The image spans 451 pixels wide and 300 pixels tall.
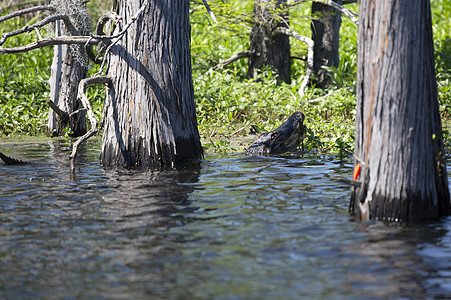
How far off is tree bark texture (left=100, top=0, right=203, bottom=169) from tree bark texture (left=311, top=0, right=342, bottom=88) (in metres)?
6.13

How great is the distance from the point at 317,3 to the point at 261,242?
365 inches

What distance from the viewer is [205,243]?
14.5 feet

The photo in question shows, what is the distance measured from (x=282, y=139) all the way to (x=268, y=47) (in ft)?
14.0

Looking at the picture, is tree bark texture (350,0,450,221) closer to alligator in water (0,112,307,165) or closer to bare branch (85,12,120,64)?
bare branch (85,12,120,64)

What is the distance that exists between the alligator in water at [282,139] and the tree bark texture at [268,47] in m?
3.75

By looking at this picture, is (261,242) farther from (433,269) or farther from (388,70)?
(388,70)

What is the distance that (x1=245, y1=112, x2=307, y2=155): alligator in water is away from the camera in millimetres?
8820

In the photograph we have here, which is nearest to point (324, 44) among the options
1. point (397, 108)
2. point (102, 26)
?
point (102, 26)

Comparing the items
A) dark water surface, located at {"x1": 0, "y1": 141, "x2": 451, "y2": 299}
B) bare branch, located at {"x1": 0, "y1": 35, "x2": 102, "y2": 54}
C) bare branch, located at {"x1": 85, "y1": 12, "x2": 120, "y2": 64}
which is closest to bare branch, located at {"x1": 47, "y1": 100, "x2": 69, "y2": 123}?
bare branch, located at {"x1": 85, "y1": 12, "x2": 120, "y2": 64}

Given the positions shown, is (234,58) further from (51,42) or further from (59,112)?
(51,42)

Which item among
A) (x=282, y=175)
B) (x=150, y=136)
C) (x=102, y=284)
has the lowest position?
(x=102, y=284)

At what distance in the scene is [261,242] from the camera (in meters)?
4.44

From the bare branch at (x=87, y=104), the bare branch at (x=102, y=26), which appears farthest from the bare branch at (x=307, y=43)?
the bare branch at (x=87, y=104)

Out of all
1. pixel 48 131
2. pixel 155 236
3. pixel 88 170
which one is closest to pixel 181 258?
pixel 155 236
